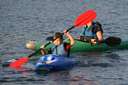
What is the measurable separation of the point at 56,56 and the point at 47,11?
2307cm

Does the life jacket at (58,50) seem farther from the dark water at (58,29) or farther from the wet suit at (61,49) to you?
the dark water at (58,29)

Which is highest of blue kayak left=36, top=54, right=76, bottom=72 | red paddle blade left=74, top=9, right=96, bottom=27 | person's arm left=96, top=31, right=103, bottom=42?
red paddle blade left=74, top=9, right=96, bottom=27

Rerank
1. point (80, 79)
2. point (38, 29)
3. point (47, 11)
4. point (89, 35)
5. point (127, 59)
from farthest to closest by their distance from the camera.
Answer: point (47, 11) < point (38, 29) < point (89, 35) < point (127, 59) < point (80, 79)

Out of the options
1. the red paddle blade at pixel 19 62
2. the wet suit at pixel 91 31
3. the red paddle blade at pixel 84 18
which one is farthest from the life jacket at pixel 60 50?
the wet suit at pixel 91 31

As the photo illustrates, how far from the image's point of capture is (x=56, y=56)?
2138cm

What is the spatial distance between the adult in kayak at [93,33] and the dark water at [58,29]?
627 mm

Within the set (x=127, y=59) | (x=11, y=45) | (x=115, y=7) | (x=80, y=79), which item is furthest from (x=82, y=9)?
(x=80, y=79)

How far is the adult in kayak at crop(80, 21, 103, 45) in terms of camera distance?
24984 millimetres

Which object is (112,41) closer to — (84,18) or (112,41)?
(112,41)

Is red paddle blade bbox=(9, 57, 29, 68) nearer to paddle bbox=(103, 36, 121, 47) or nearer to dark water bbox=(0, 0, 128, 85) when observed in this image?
dark water bbox=(0, 0, 128, 85)

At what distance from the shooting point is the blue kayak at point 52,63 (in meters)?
20.9

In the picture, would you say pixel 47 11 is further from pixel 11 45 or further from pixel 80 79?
pixel 80 79

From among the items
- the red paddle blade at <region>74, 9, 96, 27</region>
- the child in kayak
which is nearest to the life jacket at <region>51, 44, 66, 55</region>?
the child in kayak

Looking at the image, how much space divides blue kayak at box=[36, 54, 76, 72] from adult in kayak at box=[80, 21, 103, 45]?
3.38 meters
